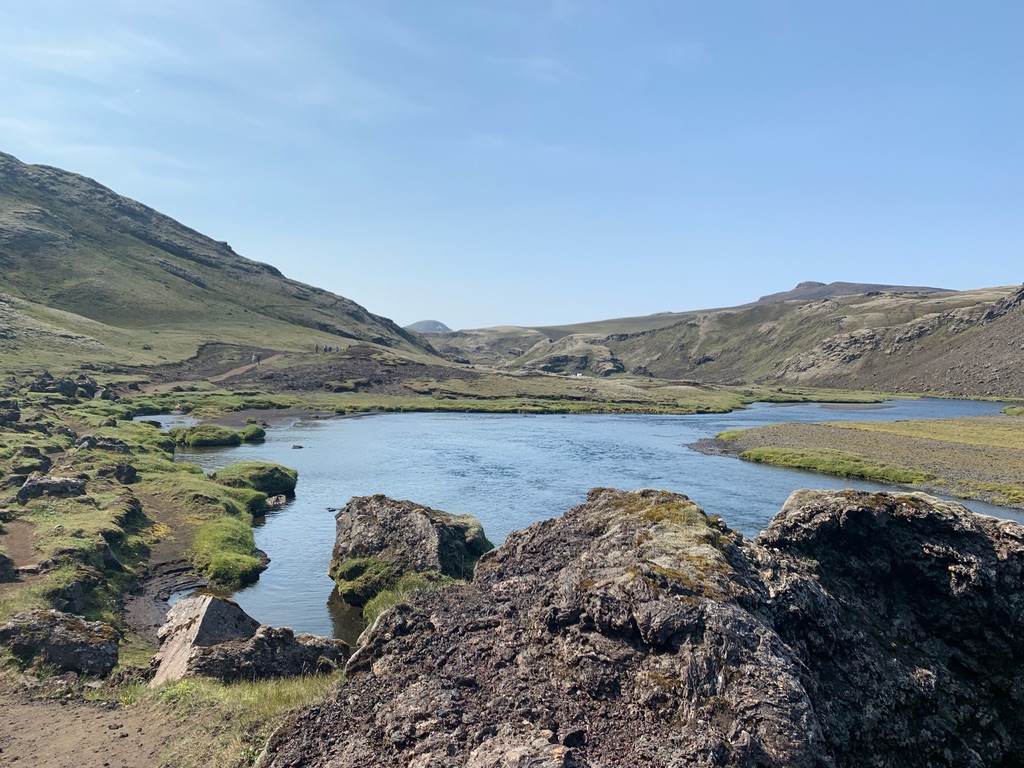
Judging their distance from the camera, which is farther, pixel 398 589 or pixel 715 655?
pixel 398 589

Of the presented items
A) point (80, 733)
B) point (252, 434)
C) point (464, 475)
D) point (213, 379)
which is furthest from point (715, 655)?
point (213, 379)

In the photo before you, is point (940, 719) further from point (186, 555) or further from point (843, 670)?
point (186, 555)

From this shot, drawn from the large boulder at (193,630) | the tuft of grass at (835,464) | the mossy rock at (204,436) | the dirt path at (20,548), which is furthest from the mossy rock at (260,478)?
the tuft of grass at (835,464)

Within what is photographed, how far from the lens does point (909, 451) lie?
76.6 meters

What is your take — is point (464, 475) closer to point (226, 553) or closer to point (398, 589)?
point (226, 553)

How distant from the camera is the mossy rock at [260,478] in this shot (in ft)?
171

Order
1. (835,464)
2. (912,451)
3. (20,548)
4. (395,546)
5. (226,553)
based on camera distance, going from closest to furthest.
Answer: (20,548) → (395,546) → (226,553) → (835,464) → (912,451)

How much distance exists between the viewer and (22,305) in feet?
576

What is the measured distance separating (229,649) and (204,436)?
68304 mm

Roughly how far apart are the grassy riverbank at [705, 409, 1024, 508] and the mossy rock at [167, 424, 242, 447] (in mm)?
64823

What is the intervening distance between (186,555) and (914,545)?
34.0m

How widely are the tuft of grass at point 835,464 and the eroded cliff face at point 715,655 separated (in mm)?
54960

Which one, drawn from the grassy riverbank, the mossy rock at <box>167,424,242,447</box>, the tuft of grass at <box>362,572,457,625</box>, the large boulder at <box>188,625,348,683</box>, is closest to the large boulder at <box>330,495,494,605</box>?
the tuft of grass at <box>362,572,457,625</box>

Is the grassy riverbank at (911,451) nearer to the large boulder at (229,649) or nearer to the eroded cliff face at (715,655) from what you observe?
the eroded cliff face at (715,655)
